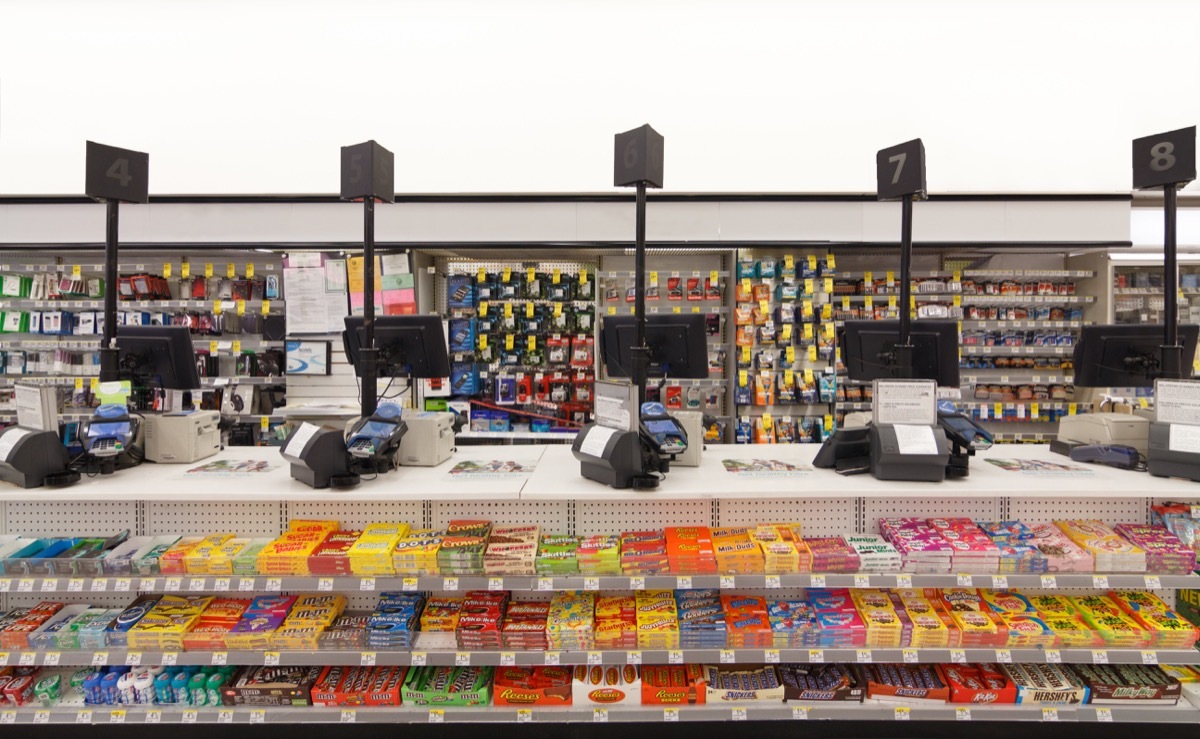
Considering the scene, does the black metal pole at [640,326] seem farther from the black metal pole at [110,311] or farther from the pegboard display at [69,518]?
the black metal pole at [110,311]

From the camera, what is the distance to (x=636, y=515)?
2469 millimetres

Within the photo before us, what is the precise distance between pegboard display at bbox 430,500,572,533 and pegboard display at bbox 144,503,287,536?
2.35ft

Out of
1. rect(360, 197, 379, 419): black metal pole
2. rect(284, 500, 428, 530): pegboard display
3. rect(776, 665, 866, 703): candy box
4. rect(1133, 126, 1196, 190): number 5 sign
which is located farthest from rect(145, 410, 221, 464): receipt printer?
rect(1133, 126, 1196, 190): number 5 sign

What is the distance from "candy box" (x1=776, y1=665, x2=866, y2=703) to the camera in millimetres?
2244

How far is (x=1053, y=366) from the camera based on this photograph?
5418mm

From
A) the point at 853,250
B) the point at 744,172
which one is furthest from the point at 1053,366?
the point at 744,172

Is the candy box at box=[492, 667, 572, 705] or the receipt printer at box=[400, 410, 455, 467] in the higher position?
the receipt printer at box=[400, 410, 455, 467]

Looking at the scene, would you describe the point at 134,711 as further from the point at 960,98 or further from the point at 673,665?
the point at 960,98

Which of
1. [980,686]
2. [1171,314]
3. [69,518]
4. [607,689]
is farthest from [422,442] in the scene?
[1171,314]

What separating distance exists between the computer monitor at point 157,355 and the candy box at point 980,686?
3.74 m

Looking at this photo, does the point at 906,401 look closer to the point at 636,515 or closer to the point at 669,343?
the point at 669,343

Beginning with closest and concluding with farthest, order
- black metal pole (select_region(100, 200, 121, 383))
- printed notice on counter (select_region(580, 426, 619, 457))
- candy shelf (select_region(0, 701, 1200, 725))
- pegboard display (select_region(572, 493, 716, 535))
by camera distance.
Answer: candy shelf (select_region(0, 701, 1200, 725)) < printed notice on counter (select_region(580, 426, 619, 457)) < pegboard display (select_region(572, 493, 716, 535)) < black metal pole (select_region(100, 200, 121, 383))

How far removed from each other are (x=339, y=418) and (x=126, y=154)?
2.54 m

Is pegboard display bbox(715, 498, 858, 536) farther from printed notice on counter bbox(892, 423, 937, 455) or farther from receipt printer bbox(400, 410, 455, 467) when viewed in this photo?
receipt printer bbox(400, 410, 455, 467)
